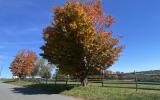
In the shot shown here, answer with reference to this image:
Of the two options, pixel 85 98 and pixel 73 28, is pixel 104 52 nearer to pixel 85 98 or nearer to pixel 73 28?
pixel 73 28

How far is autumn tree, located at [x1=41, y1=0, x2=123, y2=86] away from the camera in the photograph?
26312 millimetres

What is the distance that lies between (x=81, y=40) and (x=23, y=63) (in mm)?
43818

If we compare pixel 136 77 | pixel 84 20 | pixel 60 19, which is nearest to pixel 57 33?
pixel 60 19

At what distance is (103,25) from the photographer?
28781mm

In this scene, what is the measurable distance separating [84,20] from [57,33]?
10.4 ft

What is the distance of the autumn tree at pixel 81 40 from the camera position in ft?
86.3

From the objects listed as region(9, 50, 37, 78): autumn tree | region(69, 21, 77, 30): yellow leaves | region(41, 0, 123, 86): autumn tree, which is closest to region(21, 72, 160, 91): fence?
region(41, 0, 123, 86): autumn tree

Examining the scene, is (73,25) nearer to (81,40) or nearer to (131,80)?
(81,40)

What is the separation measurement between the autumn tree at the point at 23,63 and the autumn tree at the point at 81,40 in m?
38.2

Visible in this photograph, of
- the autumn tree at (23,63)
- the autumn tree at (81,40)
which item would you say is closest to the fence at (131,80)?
the autumn tree at (81,40)

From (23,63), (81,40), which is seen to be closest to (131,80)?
(81,40)

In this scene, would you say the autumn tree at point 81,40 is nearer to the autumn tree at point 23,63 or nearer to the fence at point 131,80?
the fence at point 131,80

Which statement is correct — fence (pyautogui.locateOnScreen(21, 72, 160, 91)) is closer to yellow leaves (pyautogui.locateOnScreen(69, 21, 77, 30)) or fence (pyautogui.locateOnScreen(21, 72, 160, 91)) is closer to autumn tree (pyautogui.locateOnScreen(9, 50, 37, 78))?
yellow leaves (pyautogui.locateOnScreen(69, 21, 77, 30))

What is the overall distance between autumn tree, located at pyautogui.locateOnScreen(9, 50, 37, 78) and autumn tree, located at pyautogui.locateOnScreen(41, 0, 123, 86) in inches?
1503
